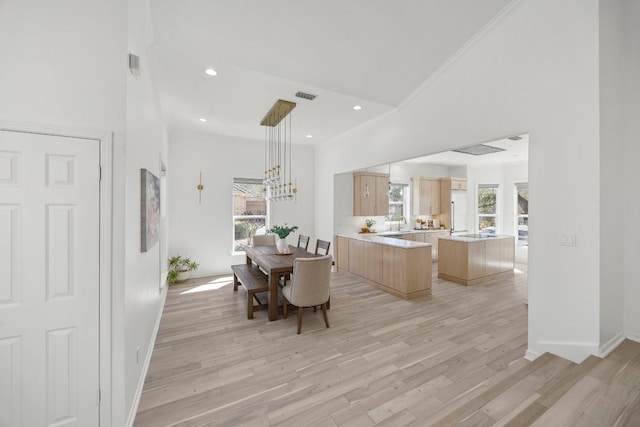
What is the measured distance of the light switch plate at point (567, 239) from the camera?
2.16 m

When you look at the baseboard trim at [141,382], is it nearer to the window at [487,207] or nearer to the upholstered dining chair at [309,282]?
the upholstered dining chair at [309,282]

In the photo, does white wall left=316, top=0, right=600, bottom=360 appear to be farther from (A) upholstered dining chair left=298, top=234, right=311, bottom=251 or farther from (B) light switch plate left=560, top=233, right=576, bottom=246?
(A) upholstered dining chair left=298, top=234, right=311, bottom=251

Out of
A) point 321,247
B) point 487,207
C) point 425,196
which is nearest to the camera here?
point 321,247

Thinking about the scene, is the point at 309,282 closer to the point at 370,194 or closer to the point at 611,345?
the point at 611,345

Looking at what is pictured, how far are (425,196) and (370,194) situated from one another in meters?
2.05

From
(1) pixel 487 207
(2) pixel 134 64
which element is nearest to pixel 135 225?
(2) pixel 134 64

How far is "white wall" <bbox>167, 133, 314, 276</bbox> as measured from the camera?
515cm

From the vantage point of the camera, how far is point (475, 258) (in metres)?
4.83

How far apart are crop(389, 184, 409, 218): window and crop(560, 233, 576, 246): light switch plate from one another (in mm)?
4792

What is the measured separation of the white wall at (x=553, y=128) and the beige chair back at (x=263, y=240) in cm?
385

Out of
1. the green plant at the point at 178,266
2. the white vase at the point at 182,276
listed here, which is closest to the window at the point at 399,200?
the green plant at the point at 178,266

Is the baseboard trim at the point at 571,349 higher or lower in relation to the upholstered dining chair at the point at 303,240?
lower

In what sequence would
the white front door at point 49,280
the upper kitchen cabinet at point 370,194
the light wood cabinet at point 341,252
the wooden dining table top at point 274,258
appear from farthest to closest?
the upper kitchen cabinet at point 370,194 < the light wood cabinet at point 341,252 < the wooden dining table top at point 274,258 < the white front door at point 49,280

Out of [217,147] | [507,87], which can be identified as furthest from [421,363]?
[217,147]
